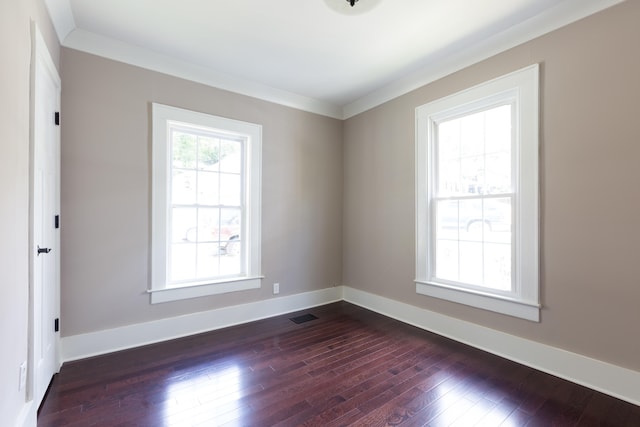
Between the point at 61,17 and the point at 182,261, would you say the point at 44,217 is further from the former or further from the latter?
the point at 61,17

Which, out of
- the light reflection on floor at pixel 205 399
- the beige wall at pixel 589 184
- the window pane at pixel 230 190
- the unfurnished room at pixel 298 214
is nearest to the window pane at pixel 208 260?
the unfurnished room at pixel 298 214

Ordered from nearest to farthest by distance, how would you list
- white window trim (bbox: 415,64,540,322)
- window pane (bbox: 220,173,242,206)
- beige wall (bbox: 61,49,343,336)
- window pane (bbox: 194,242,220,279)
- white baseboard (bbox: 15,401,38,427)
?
white baseboard (bbox: 15,401,38,427)
white window trim (bbox: 415,64,540,322)
beige wall (bbox: 61,49,343,336)
window pane (bbox: 194,242,220,279)
window pane (bbox: 220,173,242,206)

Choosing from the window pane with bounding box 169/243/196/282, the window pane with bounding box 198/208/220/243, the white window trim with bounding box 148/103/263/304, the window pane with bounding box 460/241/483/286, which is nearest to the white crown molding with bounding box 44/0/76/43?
the white window trim with bounding box 148/103/263/304

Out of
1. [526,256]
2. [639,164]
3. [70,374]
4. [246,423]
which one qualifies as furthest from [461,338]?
[70,374]

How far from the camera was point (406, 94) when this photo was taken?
3.38 m

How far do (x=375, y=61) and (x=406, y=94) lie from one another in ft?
2.01

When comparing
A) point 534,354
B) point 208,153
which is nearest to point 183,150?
point 208,153

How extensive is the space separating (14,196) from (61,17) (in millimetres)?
1646

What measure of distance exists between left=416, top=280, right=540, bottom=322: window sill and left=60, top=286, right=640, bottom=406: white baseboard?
20 centimetres

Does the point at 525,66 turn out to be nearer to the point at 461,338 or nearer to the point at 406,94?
the point at 406,94

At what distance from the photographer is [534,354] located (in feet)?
7.68

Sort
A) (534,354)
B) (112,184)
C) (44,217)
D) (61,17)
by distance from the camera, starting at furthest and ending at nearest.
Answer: (112,184) → (534,354) → (61,17) → (44,217)

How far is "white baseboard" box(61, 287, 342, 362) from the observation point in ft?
8.17

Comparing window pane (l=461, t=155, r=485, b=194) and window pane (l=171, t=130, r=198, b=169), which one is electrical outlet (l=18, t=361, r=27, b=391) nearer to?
window pane (l=171, t=130, r=198, b=169)
